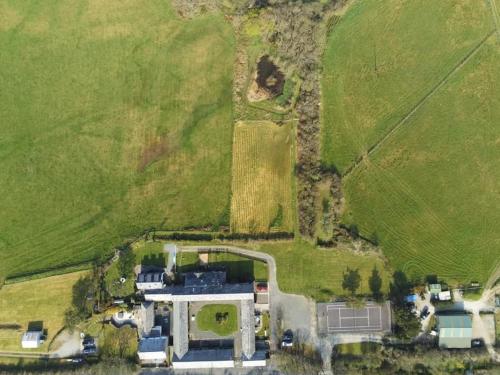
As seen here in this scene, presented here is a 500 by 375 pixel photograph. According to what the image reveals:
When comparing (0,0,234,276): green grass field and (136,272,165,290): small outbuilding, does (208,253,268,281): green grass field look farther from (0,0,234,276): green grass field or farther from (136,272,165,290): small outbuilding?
(136,272,165,290): small outbuilding

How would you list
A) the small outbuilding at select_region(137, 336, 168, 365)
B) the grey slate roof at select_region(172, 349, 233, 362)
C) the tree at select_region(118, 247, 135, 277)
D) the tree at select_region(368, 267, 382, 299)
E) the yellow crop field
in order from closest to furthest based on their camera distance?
the small outbuilding at select_region(137, 336, 168, 365)
the grey slate roof at select_region(172, 349, 233, 362)
the tree at select_region(368, 267, 382, 299)
the tree at select_region(118, 247, 135, 277)
the yellow crop field

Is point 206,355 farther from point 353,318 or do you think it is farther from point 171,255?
point 353,318

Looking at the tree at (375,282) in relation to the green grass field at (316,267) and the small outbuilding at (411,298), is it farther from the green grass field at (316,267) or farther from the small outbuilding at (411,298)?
the small outbuilding at (411,298)

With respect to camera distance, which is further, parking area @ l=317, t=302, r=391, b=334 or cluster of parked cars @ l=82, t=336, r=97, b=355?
parking area @ l=317, t=302, r=391, b=334

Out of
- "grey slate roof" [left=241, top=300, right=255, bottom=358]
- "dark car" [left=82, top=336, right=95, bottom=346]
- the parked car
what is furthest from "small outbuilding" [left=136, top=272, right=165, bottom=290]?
the parked car

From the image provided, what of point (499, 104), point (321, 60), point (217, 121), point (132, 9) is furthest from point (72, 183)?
point (499, 104)

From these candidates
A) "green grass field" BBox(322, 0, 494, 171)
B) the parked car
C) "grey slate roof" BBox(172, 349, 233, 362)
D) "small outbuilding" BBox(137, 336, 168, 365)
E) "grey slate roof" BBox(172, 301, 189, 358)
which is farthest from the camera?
"green grass field" BBox(322, 0, 494, 171)

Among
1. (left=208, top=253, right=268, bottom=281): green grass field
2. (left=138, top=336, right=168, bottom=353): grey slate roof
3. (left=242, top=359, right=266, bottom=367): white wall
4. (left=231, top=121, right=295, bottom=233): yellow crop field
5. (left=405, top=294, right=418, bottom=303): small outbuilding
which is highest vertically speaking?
(left=231, top=121, right=295, bottom=233): yellow crop field

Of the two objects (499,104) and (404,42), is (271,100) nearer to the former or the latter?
(404,42)
